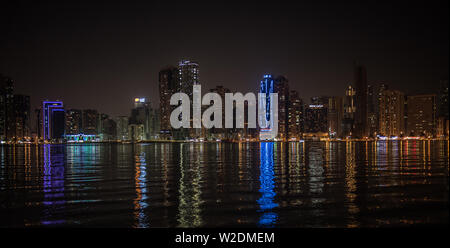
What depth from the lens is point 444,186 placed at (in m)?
25.8

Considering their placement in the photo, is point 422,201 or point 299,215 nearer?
point 299,215

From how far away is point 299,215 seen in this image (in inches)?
655

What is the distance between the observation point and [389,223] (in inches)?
595

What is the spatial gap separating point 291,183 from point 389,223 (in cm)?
1285

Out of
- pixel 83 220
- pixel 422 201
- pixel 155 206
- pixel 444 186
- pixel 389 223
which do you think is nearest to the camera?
pixel 389 223

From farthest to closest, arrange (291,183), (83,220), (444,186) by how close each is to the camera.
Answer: (291,183)
(444,186)
(83,220)

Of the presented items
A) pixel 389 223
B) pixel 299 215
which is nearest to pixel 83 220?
pixel 299 215
